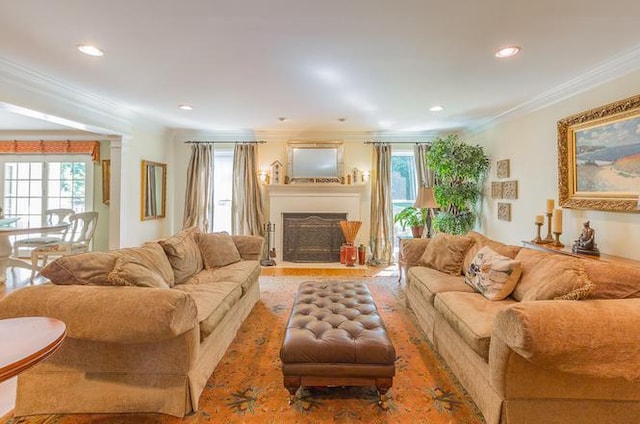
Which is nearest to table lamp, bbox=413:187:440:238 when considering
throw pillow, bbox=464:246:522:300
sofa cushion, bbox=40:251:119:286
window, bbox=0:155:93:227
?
throw pillow, bbox=464:246:522:300

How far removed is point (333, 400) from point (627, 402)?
1.50m

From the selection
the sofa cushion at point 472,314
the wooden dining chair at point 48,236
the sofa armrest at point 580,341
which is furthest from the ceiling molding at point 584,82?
the wooden dining chair at point 48,236

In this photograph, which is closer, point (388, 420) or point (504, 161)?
point (388, 420)

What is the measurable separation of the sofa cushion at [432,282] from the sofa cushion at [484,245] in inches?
8.3

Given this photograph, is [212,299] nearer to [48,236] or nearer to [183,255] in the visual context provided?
[183,255]

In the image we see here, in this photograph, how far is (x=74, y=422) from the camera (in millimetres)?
1731

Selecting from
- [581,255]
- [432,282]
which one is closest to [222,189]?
[432,282]

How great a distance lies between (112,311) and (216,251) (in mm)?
1806

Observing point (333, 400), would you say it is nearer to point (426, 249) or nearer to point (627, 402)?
point (627, 402)

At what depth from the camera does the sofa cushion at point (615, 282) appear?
5.62ft

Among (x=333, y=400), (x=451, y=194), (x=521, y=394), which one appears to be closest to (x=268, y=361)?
(x=333, y=400)

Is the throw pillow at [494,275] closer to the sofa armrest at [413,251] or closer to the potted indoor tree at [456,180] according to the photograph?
the sofa armrest at [413,251]

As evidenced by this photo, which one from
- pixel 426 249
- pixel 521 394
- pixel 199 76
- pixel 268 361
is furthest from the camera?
pixel 426 249

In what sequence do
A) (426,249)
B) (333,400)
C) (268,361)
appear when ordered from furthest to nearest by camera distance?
(426,249) → (268,361) → (333,400)
